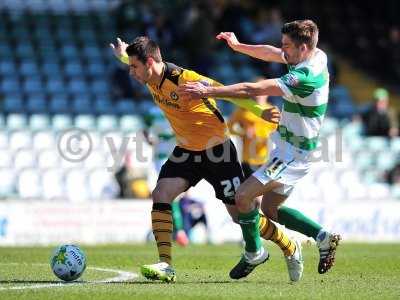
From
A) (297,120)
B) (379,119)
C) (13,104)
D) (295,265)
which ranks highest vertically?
(13,104)

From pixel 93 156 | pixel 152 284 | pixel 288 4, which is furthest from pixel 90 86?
pixel 152 284

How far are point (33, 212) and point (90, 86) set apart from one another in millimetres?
5213

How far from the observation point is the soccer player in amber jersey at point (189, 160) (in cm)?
931

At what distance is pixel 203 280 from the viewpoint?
31.5 feet

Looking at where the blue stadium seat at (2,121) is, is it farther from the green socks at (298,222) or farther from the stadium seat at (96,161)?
the green socks at (298,222)

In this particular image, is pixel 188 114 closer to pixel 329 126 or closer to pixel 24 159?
pixel 24 159

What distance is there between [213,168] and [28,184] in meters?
9.85

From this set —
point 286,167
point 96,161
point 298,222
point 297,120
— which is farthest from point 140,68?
point 96,161

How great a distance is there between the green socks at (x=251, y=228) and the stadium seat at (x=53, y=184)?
32.9 ft

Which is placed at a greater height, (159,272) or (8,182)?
(8,182)

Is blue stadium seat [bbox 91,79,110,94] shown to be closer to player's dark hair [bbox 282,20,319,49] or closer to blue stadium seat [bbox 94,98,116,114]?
blue stadium seat [bbox 94,98,116,114]

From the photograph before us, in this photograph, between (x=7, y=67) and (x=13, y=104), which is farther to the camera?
(x=7, y=67)

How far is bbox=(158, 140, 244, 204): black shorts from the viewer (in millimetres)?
9523

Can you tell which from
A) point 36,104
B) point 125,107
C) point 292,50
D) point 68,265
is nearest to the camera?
point 292,50
